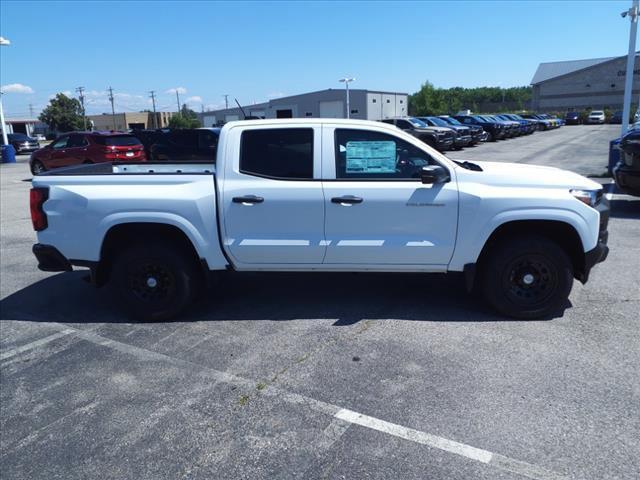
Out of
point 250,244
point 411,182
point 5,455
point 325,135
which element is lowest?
point 5,455

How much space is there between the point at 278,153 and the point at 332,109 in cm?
6426

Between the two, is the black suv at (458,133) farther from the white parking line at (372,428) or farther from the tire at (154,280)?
the white parking line at (372,428)

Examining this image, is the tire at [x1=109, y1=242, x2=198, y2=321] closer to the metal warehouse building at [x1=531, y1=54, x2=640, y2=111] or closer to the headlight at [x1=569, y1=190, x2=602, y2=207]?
the headlight at [x1=569, y1=190, x2=602, y2=207]

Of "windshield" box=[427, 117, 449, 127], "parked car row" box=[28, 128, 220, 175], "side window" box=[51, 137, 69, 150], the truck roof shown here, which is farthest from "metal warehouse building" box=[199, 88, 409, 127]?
the truck roof

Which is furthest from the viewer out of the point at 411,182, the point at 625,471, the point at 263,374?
the point at 411,182

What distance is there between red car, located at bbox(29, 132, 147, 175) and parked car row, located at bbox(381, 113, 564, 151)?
1060cm

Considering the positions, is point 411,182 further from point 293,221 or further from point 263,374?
point 263,374

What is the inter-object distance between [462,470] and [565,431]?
0.79m

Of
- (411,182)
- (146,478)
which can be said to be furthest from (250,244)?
(146,478)

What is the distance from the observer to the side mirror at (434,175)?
451 cm

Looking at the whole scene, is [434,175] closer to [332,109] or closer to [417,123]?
[417,123]

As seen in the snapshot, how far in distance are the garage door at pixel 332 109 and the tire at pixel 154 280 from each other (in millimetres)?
62166

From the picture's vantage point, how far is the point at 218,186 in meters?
4.83

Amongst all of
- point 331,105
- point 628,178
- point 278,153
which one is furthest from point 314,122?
point 331,105
